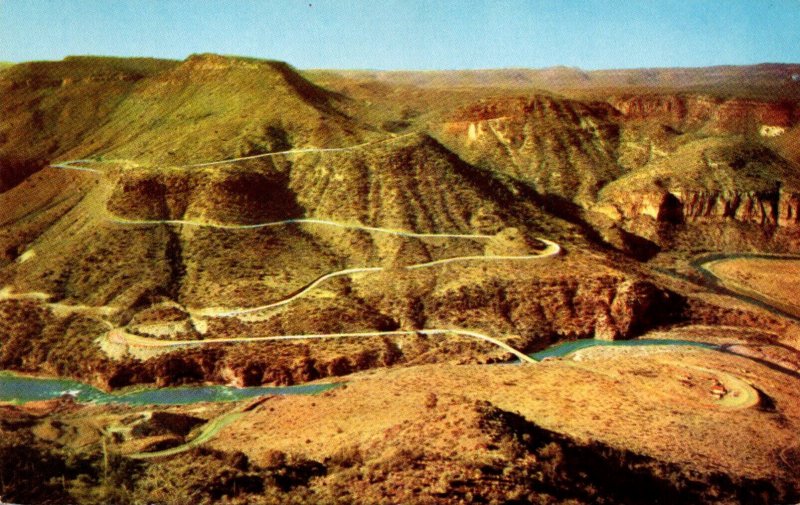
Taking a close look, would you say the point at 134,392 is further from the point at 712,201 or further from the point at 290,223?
the point at 712,201

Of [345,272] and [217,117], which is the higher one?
[217,117]

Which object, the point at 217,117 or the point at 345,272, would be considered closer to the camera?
the point at 345,272

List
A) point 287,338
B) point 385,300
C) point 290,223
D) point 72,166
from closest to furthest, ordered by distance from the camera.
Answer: point 287,338 → point 385,300 → point 290,223 → point 72,166

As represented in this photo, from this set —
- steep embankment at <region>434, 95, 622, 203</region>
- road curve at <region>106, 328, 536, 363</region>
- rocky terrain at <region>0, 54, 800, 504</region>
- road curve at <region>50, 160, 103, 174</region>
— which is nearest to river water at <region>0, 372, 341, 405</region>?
rocky terrain at <region>0, 54, 800, 504</region>

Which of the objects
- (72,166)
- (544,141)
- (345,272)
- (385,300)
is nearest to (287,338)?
(385,300)

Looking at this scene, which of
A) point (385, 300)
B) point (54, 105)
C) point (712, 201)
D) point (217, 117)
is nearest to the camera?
point (385, 300)

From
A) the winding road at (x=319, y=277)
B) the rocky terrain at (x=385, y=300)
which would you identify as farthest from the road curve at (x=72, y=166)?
the rocky terrain at (x=385, y=300)

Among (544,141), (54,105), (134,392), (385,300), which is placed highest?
(54,105)
